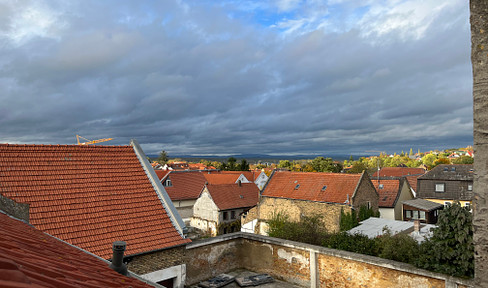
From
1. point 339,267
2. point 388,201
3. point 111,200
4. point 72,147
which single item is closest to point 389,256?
point 339,267

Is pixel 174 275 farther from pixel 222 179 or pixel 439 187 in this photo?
pixel 222 179

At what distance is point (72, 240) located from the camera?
8547 mm

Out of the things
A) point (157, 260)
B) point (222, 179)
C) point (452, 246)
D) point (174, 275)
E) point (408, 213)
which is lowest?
point (408, 213)

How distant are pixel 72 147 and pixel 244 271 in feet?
25.6

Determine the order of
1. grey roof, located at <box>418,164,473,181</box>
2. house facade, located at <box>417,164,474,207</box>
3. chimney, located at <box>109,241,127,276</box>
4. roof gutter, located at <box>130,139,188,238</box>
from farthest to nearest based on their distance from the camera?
grey roof, located at <box>418,164,473,181</box>, house facade, located at <box>417,164,474,207</box>, roof gutter, located at <box>130,139,188,238</box>, chimney, located at <box>109,241,127,276</box>

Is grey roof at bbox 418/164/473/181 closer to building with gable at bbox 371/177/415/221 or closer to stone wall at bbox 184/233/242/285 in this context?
building with gable at bbox 371/177/415/221

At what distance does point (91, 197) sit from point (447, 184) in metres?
43.7

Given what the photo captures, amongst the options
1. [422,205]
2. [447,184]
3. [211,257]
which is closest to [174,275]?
[211,257]

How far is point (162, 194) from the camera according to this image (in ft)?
36.8

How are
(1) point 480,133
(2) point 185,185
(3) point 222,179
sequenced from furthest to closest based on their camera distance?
(3) point 222,179 → (2) point 185,185 → (1) point 480,133

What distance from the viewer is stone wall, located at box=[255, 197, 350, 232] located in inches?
1131

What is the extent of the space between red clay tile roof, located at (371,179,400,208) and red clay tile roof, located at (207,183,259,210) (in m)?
15.9

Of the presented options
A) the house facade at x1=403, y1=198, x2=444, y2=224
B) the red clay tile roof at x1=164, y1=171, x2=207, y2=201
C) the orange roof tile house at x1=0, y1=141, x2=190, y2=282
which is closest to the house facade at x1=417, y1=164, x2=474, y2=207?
the house facade at x1=403, y1=198, x2=444, y2=224

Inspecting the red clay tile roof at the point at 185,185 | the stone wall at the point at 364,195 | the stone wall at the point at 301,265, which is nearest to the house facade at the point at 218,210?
the red clay tile roof at the point at 185,185
